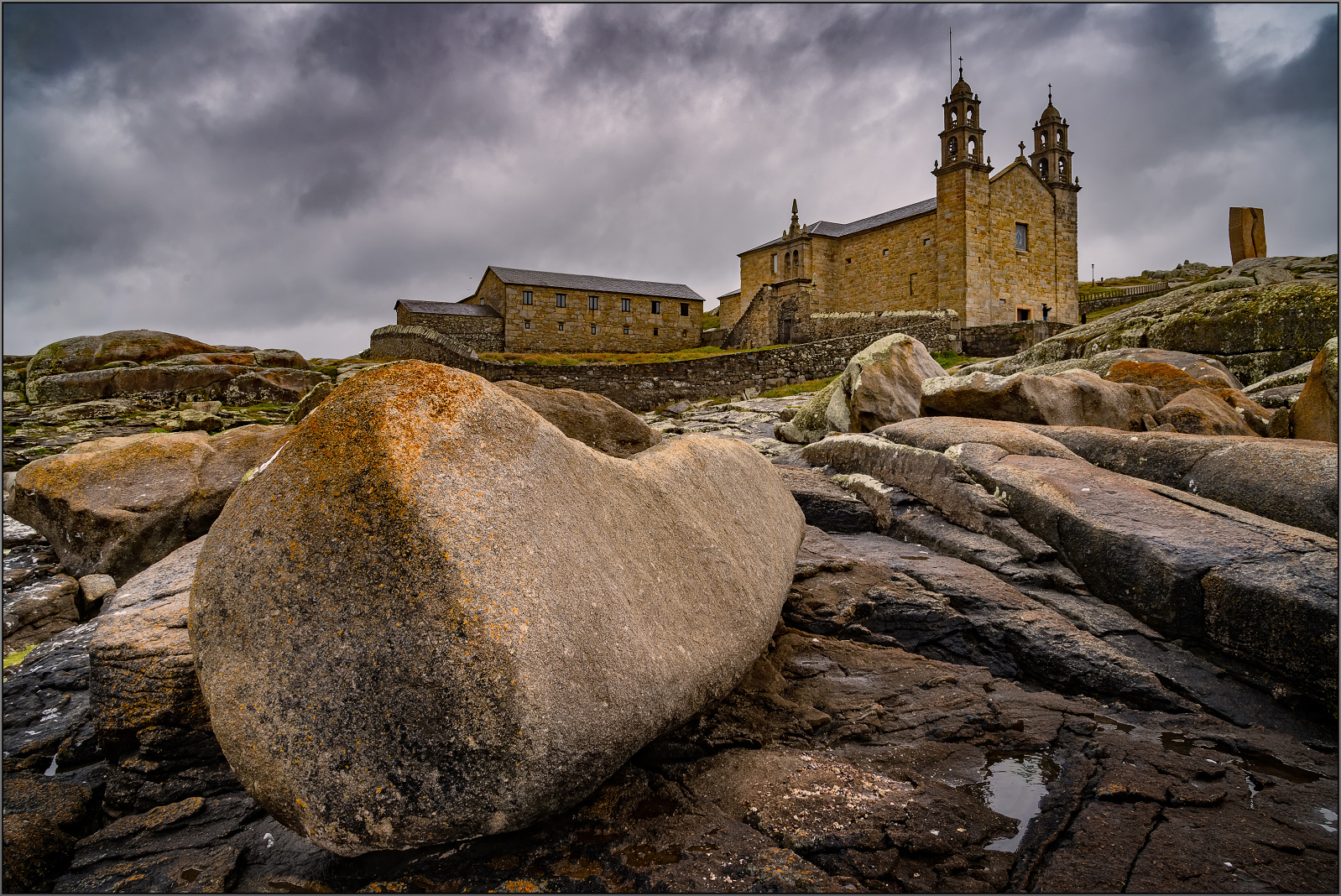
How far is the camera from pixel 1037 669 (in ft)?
15.8

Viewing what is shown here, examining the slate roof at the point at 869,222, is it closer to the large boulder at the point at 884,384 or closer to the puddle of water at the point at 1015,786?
the large boulder at the point at 884,384

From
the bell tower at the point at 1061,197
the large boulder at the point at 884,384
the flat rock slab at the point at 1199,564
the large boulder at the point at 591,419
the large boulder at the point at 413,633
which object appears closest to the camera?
the large boulder at the point at 413,633

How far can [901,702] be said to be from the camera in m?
4.30

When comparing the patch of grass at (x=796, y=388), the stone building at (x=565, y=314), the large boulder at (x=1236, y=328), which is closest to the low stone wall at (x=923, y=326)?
the patch of grass at (x=796, y=388)

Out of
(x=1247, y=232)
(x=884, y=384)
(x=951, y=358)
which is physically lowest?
(x=884, y=384)

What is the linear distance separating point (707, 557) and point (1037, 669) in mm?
2634

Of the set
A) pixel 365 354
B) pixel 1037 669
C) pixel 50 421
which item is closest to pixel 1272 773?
pixel 1037 669

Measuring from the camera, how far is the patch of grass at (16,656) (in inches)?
206

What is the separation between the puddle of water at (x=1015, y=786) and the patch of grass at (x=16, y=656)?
6.85 m

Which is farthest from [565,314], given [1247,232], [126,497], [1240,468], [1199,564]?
[1199,564]

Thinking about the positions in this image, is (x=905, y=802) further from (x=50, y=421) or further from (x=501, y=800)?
(x=50, y=421)

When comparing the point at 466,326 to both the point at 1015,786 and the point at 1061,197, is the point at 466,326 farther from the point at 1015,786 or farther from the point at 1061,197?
the point at 1015,786

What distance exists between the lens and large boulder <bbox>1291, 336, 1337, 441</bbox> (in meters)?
7.90

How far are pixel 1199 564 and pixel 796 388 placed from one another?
69.2 ft
